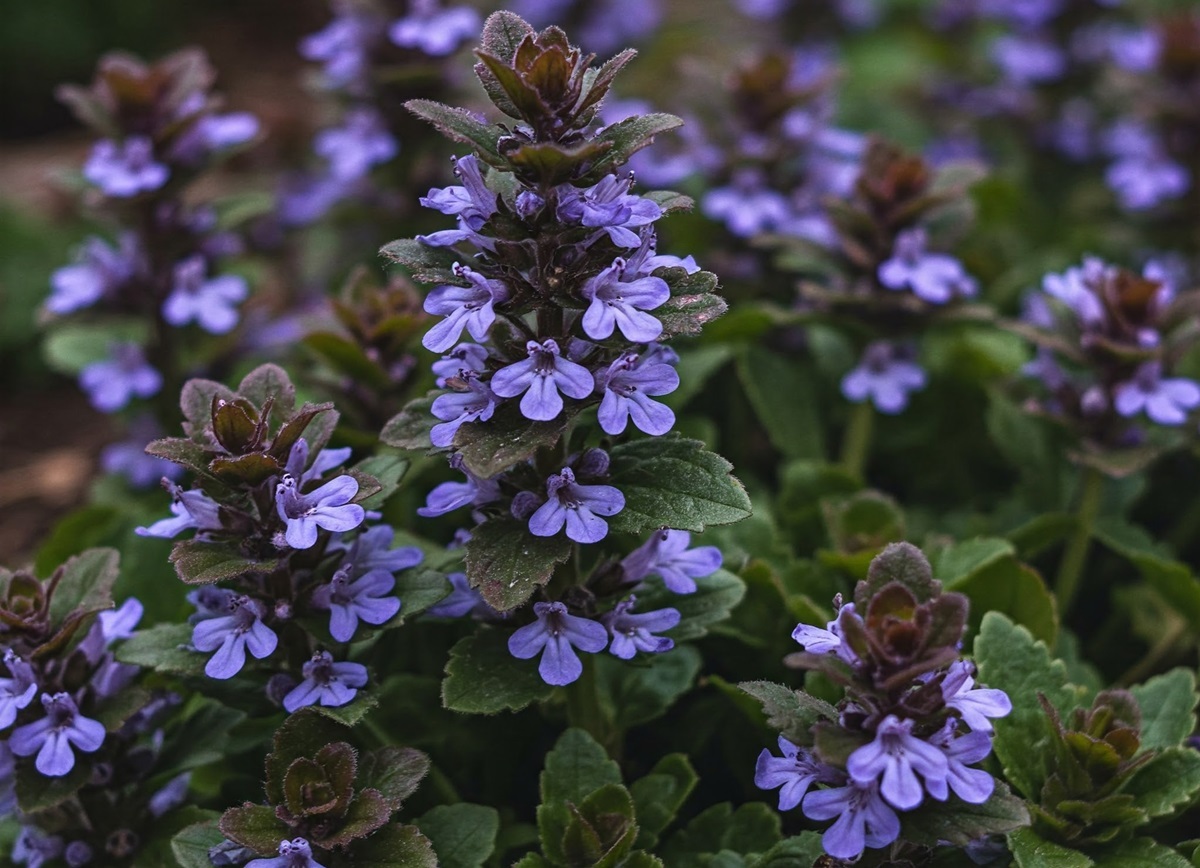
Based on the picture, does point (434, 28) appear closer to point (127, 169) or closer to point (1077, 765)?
point (127, 169)

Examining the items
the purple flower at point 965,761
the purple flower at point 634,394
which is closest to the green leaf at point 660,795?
the purple flower at point 965,761

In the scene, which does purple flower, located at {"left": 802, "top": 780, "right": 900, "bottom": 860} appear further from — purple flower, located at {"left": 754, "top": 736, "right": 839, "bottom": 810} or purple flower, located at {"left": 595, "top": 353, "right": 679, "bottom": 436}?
purple flower, located at {"left": 595, "top": 353, "right": 679, "bottom": 436}

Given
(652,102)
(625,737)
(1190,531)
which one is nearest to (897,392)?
(1190,531)

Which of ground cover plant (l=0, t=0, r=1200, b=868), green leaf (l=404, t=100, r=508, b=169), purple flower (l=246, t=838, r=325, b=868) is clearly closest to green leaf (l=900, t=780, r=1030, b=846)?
ground cover plant (l=0, t=0, r=1200, b=868)

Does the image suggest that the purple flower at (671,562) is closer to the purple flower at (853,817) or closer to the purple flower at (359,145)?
the purple flower at (853,817)

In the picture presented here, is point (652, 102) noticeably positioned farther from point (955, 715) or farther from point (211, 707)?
point (955, 715)

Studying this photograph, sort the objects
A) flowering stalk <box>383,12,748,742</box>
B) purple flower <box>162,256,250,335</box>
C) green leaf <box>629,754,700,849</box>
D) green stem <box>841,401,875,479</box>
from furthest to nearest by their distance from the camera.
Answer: green stem <box>841,401,875,479</box>, purple flower <box>162,256,250,335</box>, green leaf <box>629,754,700,849</box>, flowering stalk <box>383,12,748,742</box>
